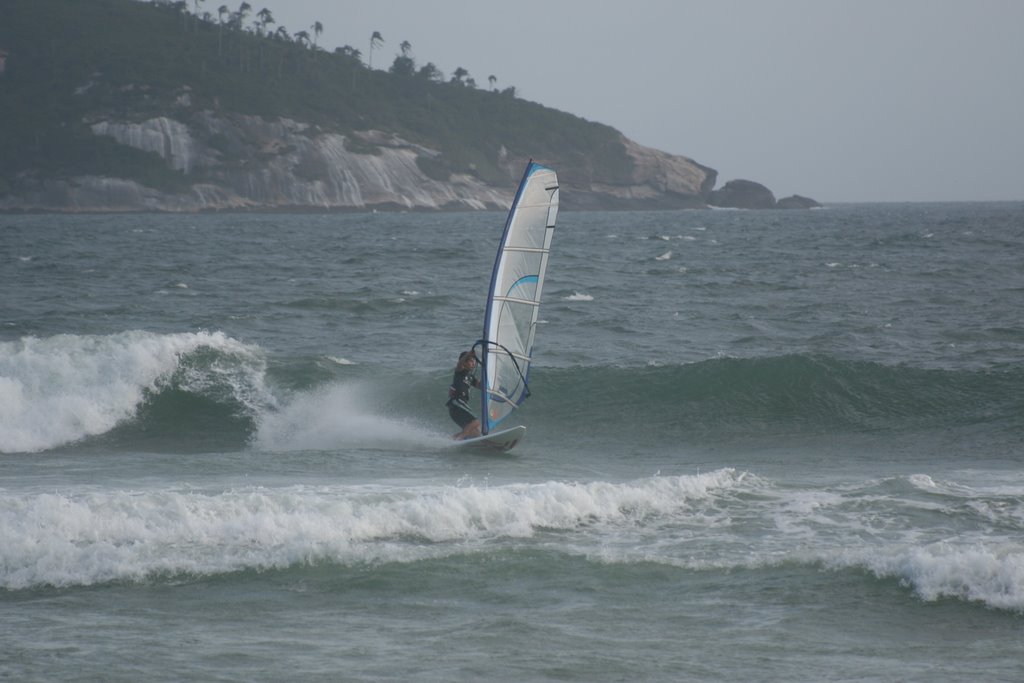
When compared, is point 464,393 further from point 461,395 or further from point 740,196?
point 740,196

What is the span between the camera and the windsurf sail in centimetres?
1279

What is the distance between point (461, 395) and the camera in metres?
13.6

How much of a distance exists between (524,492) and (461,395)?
10.5 ft

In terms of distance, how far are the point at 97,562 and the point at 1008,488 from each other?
8677 mm

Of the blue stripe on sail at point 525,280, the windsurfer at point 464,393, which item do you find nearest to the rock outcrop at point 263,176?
the windsurfer at point 464,393

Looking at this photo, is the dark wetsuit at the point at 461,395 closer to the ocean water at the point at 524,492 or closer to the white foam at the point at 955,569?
the ocean water at the point at 524,492

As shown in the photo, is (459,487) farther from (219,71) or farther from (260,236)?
(219,71)

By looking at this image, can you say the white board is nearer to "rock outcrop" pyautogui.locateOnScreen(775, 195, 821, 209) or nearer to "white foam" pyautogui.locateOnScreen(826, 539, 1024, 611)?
"white foam" pyautogui.locateOnScreen(826, 539, 1024, 611)

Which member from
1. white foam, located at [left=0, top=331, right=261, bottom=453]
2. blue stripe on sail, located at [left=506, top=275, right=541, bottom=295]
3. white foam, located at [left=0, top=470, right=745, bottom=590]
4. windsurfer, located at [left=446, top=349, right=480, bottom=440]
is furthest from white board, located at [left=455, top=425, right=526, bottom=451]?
white foam, located at [left=0, top=331, right=261, bottom=453]

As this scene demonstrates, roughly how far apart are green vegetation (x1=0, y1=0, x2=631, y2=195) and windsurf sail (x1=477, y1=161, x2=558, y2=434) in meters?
96.8

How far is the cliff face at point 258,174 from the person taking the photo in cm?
10156

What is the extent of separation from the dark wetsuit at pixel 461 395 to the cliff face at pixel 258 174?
9367 cm

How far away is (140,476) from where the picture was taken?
12023 mm

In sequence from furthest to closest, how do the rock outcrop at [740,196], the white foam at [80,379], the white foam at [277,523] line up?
the rock outcrop at [740,196], the white foam at [80,379], the white foam at [277,523]
